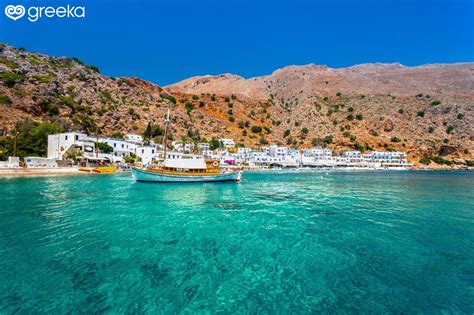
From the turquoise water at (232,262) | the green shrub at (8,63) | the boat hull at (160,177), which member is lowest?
the turquoise water at (232,262)

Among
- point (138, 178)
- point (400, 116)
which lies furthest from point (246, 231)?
point (400, 116)

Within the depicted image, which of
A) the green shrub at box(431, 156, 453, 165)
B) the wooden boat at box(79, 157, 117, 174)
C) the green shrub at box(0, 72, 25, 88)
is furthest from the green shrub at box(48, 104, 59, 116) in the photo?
the green shrub at box(431, 156, 453, 165)

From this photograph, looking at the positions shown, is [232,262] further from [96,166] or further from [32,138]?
[32,138]

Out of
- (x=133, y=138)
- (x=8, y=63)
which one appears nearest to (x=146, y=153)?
(x=133, y=138)

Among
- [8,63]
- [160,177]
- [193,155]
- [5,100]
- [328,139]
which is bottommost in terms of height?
[160,177]

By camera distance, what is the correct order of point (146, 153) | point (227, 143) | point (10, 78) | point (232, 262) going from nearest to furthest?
point (232, 262)
point (146, 153)
point (10, 78)
point (227, 143)

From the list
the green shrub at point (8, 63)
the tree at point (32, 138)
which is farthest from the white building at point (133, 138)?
the green shrub at point (8, 63)

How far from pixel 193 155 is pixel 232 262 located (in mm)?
52232

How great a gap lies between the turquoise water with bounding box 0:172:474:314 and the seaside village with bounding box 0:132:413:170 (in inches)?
1495

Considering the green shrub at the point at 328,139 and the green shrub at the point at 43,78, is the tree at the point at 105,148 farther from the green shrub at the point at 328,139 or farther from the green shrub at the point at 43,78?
the green shrub at the point at 328,139

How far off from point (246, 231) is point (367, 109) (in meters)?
135

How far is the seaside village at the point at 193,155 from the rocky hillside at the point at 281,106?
9470 mm

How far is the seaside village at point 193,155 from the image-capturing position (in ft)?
164

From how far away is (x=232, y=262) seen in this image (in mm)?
8086
